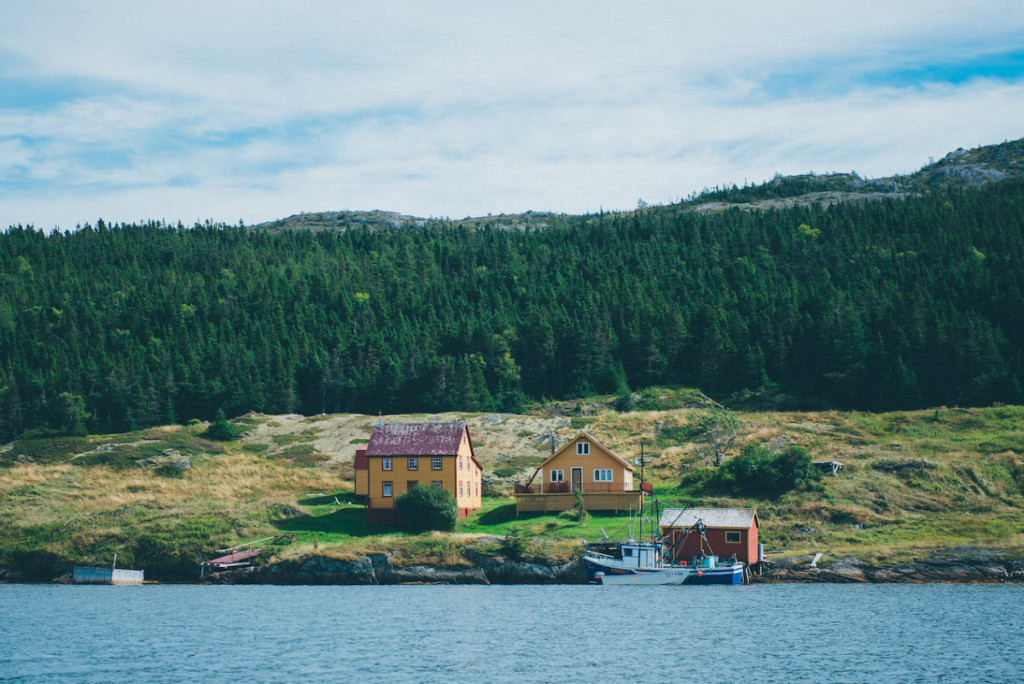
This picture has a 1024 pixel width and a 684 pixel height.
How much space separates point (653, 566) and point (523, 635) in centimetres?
2264

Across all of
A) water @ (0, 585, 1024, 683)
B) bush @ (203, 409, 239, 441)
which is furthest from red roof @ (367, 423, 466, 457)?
bush @ (203, 409, 239, 441)

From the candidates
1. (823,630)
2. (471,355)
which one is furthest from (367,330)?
(823,630)

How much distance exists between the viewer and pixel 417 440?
77.8 meters

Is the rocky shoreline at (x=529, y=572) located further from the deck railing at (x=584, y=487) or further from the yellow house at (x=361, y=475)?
the yellow house at (x=361, y=475)

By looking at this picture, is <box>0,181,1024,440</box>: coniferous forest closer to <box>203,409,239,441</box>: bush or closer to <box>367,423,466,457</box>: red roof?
<box>203,409,239,441</box>: bush

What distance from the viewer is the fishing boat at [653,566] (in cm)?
6212

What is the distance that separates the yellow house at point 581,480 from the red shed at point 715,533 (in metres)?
9.03

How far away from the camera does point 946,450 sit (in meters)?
82.2

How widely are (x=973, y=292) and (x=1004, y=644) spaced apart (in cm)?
11555

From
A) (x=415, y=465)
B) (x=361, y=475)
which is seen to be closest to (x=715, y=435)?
(x=415, y=465)

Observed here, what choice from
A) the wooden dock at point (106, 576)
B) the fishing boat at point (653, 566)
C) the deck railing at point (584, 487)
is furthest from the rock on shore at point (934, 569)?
the wooden dock at point (106, 576)

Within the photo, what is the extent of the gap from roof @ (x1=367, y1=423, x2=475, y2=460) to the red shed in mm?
18991

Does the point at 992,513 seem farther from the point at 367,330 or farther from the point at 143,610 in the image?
the point at 367,330

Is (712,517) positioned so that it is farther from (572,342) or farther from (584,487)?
(572,342)
